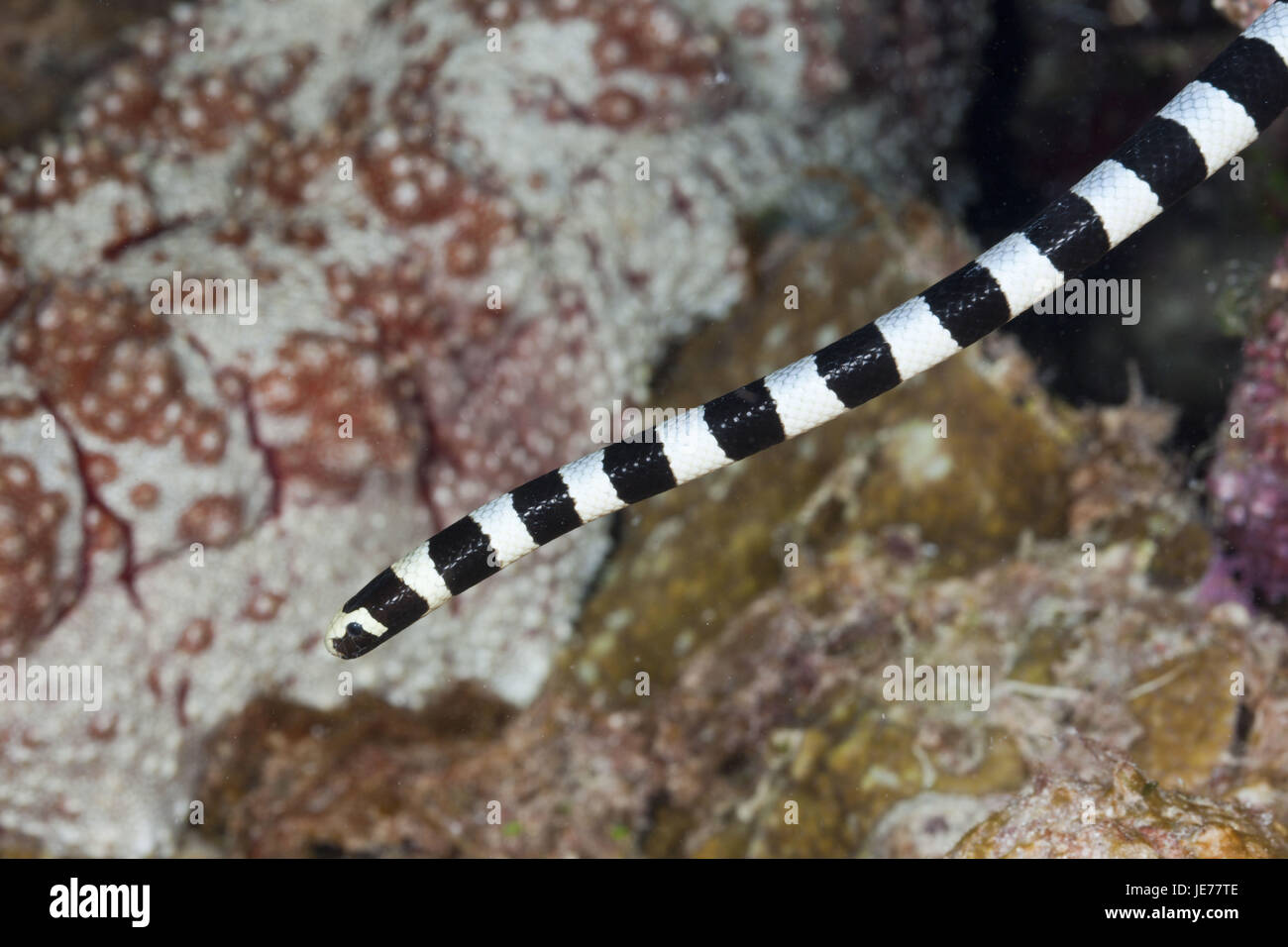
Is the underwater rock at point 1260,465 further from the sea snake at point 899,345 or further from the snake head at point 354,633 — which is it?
the snake head at point 354,633

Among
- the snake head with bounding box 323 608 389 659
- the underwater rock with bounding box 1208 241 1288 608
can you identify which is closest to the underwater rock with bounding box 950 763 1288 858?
the underwater rock with bounding box 1208 241 1288 608

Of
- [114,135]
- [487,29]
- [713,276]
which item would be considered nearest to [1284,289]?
[713,276]

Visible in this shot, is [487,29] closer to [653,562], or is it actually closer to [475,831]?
[653,562]

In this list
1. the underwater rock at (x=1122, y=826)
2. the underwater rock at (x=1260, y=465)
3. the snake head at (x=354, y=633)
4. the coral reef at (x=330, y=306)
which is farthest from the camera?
the coral reef at (x=330, y=306)

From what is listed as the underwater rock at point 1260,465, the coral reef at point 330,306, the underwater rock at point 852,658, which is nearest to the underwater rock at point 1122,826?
the underwater rock at point 852,658

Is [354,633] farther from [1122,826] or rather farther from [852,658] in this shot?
[1122,826]

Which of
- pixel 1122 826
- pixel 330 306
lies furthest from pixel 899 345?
pixel 330 306
